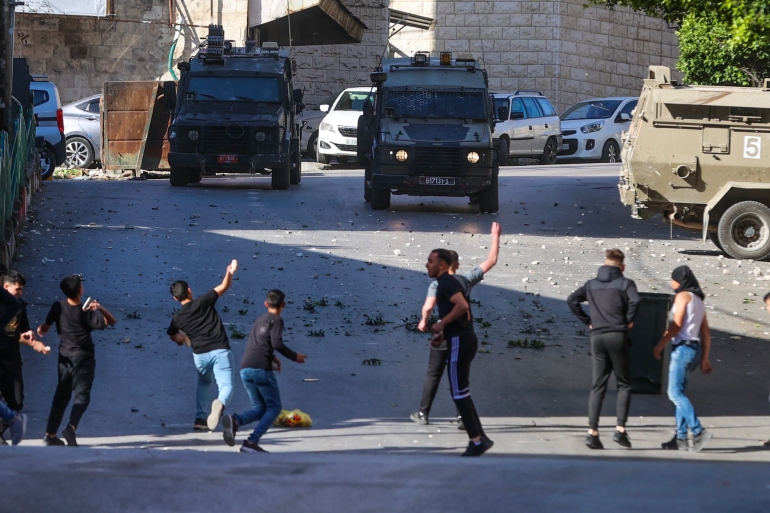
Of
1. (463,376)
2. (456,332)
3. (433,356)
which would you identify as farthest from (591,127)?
(463,376)

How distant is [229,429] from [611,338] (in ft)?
8.90

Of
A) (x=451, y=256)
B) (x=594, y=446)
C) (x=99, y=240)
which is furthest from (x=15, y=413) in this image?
(x=99, y=240)

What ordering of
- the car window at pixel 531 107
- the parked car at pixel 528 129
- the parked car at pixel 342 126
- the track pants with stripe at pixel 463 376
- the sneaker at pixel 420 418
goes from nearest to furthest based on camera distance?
1. the track pants with stripe at pixel 463 376
2. the sneaker at pixel 420 418
3. the parked car at pixel 342 126
4. the parked car at pixel 528 129
5. the car window at pixel 531 107

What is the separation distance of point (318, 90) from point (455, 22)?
5.64m

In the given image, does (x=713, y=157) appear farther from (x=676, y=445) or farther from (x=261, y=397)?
(x=261, y=397)

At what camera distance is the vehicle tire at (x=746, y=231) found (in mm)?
16094

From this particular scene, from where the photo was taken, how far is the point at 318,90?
115 ft

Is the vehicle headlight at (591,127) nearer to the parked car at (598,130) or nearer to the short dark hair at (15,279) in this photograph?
the parked car at (598,130)

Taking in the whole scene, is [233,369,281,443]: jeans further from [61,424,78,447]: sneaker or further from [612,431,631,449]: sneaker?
[612,431,631,449]: sneaker

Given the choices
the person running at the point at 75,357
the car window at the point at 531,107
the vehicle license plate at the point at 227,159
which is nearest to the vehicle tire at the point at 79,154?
the vehicle license plate at the point at 227,159

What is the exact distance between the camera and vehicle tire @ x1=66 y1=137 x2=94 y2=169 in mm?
25688

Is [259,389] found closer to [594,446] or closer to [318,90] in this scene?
[594,446]

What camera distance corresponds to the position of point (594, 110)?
31031 millimetres

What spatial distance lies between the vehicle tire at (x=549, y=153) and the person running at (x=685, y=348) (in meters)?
21.4
